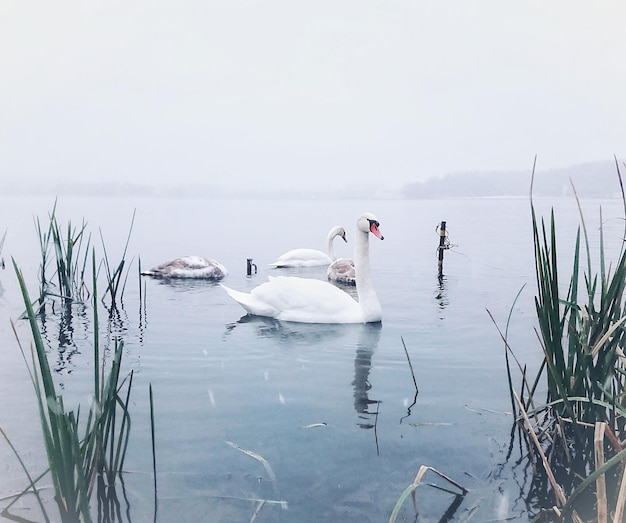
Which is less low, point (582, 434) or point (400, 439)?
point (582, 434)

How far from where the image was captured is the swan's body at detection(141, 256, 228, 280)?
5.68 metres

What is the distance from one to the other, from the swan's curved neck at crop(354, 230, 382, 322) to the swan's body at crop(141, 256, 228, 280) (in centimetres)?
221

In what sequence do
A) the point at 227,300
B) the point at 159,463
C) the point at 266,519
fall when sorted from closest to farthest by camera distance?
1. the point at 266,519
2. the point at 159,463
3. the point at 227,300

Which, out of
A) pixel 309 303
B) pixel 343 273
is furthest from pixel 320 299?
pixel 343 273

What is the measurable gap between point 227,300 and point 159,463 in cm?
298

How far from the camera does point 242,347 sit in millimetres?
3203

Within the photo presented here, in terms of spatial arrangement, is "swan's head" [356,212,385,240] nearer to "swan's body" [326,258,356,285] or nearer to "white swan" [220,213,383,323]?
"white swan" [220,213,383,323]

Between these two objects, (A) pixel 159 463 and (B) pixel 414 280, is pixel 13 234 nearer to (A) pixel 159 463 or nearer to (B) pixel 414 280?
(B) pixel 414 280

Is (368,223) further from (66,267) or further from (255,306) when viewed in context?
(66,267)

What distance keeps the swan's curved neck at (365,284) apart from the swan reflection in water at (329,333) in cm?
8

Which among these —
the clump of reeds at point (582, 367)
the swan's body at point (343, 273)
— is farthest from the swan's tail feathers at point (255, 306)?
the clump of reeds at point (582, 367)

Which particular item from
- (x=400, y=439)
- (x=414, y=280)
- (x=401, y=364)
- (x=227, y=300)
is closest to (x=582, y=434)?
(x=400, y=439)

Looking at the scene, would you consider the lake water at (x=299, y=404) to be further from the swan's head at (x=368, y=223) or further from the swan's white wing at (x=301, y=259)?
the swan's white wing at (x=301, y=259)

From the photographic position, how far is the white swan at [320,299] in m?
3.67
